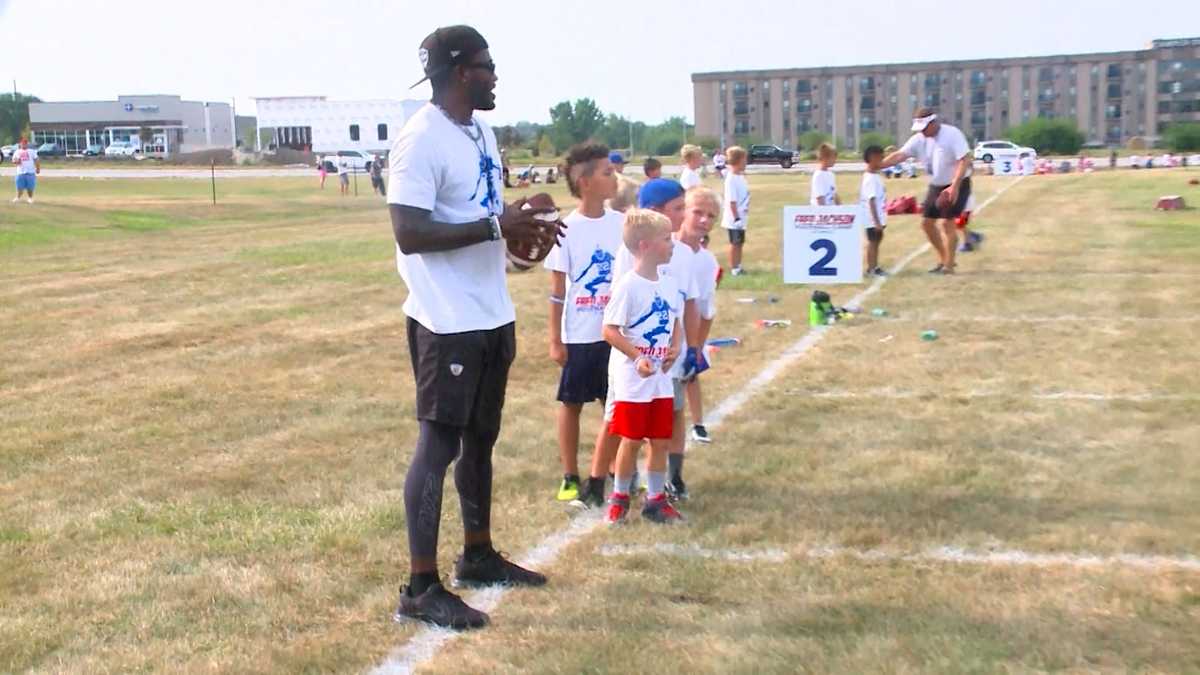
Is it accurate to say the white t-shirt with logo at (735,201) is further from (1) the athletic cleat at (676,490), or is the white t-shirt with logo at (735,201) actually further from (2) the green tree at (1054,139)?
(2) the green tree at (1054,139)

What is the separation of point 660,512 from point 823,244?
8259mm

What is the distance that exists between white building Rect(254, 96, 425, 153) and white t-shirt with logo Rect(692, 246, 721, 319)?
73.9 m

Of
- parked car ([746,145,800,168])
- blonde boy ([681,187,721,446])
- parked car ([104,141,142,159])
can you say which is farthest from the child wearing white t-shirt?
parked car ([104,141,142,159])

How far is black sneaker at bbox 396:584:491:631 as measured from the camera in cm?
440

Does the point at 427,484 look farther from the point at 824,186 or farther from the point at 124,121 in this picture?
the point at 124,121

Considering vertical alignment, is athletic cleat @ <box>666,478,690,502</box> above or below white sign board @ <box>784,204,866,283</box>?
below

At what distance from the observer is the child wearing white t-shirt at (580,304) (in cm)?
611

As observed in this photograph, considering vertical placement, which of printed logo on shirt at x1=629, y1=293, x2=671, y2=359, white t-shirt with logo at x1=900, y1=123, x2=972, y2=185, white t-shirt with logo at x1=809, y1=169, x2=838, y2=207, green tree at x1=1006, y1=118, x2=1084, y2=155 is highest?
green tree at x1=1006, y1=118, x2=1084, y2=155

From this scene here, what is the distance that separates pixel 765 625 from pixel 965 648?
643mm

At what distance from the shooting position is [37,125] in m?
117

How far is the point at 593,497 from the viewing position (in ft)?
19.6

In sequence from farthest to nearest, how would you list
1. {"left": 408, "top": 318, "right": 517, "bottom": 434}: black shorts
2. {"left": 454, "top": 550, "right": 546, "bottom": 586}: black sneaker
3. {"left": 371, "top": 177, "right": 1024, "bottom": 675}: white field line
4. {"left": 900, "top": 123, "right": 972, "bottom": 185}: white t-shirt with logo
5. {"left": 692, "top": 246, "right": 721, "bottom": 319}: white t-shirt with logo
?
1. {"left": 900, "top": 123, "right": 972, "bottom": 185}: white t-shirt with logo
2. {"left": 692, "top": 246, "right": 721, "bottom": 319}: white t-shirt with logo
3. {"left": 454, "top": 550, "right": 546, "bottom": 586}: black sneaker
4. {"left": 408, "top": 318, "right": 517, "bottom": 434}: black shorts
5. {"left": 371, "top": 177, "right": 1024, "bottom": 675}: white field line

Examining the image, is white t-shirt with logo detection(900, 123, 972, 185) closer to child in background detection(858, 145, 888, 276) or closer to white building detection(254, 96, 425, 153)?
child in background detection(858, 145, 888, 276)

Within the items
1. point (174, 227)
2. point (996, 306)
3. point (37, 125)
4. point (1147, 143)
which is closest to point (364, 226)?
point (174, 227)
